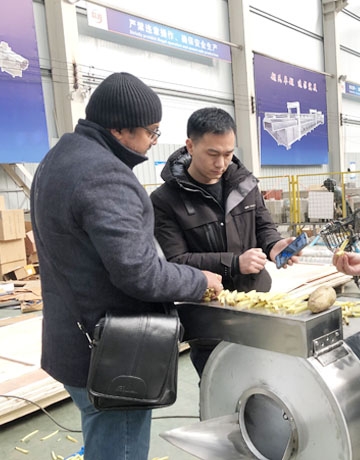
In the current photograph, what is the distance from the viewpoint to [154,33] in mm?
7371

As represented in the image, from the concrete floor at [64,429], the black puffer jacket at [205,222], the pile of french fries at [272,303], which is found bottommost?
the concrete floor at [64,429]

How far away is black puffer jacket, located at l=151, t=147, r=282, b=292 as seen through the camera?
1.45 m

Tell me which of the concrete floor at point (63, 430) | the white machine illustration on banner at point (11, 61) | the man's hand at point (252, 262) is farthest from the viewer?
the white machine illustration on banner at point (11, 61)

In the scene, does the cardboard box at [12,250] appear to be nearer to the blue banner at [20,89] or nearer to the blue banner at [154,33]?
the blue banner at [20,89]

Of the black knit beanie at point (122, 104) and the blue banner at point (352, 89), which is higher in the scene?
the blue banner at point (352, 89)

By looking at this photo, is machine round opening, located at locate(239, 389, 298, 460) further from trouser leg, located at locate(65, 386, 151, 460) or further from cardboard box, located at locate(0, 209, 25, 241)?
cardboard box, located at locate(0, 209, 25, 241)

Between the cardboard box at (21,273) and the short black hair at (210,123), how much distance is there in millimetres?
4332

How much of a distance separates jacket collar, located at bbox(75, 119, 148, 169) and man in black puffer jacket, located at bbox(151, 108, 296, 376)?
43cm

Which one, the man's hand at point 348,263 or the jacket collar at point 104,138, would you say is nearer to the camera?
the jacket collar at point 104,138

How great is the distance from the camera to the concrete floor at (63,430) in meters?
1.91

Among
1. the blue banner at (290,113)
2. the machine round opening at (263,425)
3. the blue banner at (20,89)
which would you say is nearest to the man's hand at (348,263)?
the machine round opening at (263,425)

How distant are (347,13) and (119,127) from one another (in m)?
12.5

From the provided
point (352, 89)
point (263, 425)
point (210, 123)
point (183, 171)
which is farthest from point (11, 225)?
point (352, 89)

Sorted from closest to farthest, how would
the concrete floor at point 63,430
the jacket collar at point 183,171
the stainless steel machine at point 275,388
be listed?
1. the stainless steel machine at point 275,388
2. the jacket collar at point 183,171
3. the concrete floor at point 63,430
